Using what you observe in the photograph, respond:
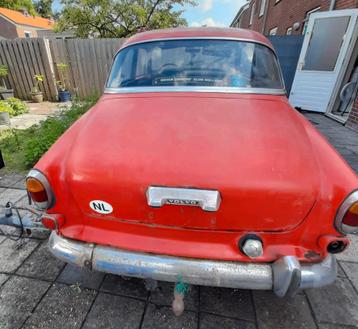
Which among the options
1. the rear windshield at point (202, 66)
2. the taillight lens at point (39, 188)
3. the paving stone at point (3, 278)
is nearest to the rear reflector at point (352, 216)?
the rear windshield at point (202, 66)

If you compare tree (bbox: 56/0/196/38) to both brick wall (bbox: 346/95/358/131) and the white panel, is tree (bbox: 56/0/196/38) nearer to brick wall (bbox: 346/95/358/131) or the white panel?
the white panel

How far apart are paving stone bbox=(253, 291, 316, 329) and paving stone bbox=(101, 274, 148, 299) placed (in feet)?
2.80

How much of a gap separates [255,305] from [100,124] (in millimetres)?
1739

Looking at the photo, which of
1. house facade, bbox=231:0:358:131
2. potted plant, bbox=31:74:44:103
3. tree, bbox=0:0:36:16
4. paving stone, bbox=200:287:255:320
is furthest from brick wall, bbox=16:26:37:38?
paving stone, bbox=200:287:255:320

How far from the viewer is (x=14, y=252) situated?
7.04ft

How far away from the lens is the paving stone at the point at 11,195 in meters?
2.88

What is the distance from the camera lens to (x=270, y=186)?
120cm

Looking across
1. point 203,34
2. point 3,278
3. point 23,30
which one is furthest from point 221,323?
point 23,30

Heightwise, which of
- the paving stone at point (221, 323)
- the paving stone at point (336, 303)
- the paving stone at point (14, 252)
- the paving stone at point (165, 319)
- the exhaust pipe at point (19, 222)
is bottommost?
the paving stone at point (14, 252)

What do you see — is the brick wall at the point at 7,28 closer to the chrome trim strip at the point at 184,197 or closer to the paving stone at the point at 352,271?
the chrome trim strip at the point at 184,197

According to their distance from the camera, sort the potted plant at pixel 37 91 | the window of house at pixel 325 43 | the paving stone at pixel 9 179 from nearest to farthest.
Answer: the paving stone at pixel 9 179
the window of house at pixel 325 43
the potted plant at pixel 37 91

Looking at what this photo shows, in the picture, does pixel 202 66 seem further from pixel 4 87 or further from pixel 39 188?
pixel 4 87

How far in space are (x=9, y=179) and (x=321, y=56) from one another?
7717mm

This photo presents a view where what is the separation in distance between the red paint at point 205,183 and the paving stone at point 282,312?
0.61 m
